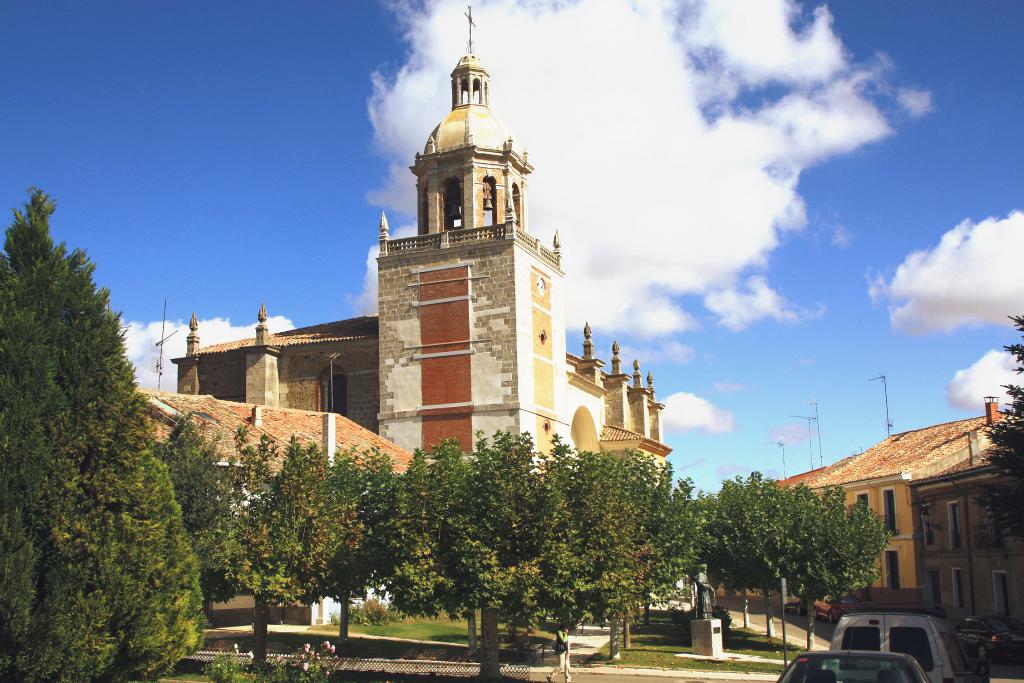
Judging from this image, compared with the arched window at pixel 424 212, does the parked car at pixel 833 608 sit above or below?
below

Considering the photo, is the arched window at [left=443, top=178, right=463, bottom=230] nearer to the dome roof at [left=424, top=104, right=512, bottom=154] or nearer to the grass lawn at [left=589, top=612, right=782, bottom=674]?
the dome roof at [left=424, top=104, right=512, bottom=154]

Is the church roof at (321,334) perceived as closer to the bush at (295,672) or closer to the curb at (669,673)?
the curb at (669,673)

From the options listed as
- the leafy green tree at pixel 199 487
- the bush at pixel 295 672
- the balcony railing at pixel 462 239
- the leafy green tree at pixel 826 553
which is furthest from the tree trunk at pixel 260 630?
the balcony railing at pixel 462 239

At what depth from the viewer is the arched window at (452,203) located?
39.1 meters

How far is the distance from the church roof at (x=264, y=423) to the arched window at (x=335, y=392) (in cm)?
435

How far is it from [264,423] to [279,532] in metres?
12.5

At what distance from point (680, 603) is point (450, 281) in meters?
20.0

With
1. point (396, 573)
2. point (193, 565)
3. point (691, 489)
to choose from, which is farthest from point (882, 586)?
point (193, 565)

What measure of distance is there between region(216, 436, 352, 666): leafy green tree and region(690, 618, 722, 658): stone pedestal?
11.0 metres

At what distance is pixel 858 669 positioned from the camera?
8.90m

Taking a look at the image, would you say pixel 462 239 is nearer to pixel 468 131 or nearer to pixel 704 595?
pixel 468 131

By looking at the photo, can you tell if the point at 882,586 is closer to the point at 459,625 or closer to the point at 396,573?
the point at 459,625

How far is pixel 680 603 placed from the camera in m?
46.4

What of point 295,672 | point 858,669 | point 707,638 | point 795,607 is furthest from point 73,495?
point 795,607
